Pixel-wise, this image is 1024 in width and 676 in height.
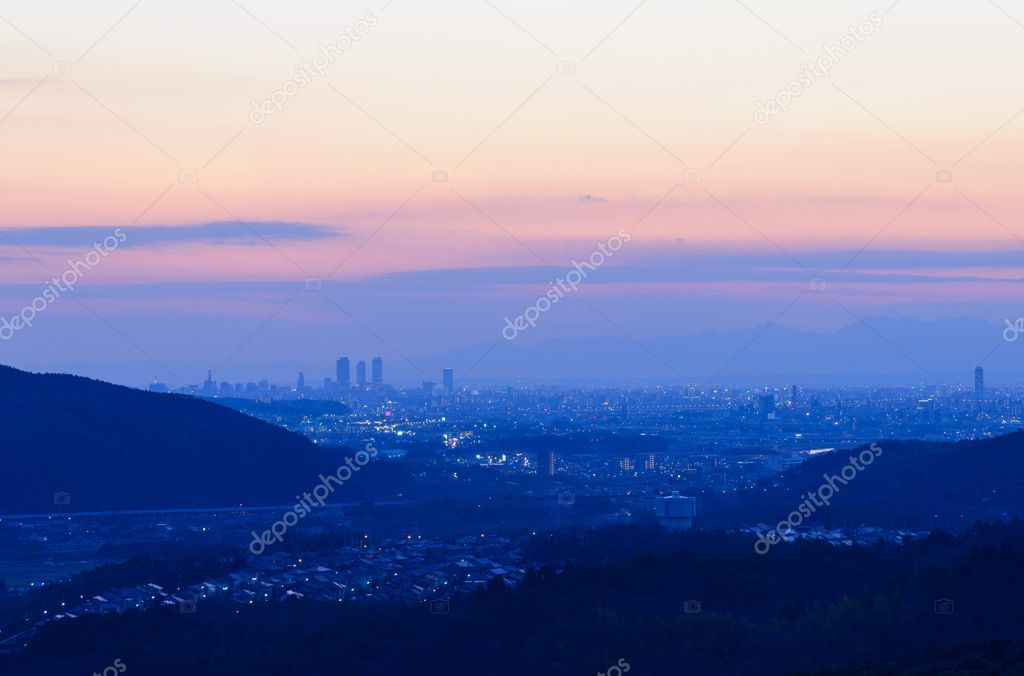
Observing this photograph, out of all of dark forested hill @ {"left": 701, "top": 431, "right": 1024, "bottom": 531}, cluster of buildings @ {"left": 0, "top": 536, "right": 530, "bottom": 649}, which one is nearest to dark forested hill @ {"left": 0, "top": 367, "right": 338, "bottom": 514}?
dark forested hill @ {"left": 701, "top": 431, "right": 1024, "bottom": 531}

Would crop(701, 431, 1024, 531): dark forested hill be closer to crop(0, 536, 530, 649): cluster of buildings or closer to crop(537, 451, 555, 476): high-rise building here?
crop(0, 536, 530, 649): cluster of buildings

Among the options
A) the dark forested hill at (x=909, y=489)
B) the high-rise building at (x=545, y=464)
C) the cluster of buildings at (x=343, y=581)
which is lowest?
the cluster of buildings at (x=343, y=581)

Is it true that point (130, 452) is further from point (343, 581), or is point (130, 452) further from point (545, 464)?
point (343, 581)

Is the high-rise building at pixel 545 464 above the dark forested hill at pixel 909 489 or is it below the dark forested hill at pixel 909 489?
above

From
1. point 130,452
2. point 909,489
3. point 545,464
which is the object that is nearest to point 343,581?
point 909,489

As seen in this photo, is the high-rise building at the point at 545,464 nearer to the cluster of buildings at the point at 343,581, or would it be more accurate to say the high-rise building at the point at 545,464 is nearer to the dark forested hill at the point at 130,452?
the dark forested hill at the point at 130,452

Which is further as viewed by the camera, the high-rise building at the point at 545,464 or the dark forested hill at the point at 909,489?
the high-rise building at the point at 545,464

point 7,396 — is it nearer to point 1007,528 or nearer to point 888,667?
point 1007,528

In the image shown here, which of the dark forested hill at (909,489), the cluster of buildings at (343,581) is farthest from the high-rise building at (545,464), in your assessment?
the cluster of buildings at (343,581)
